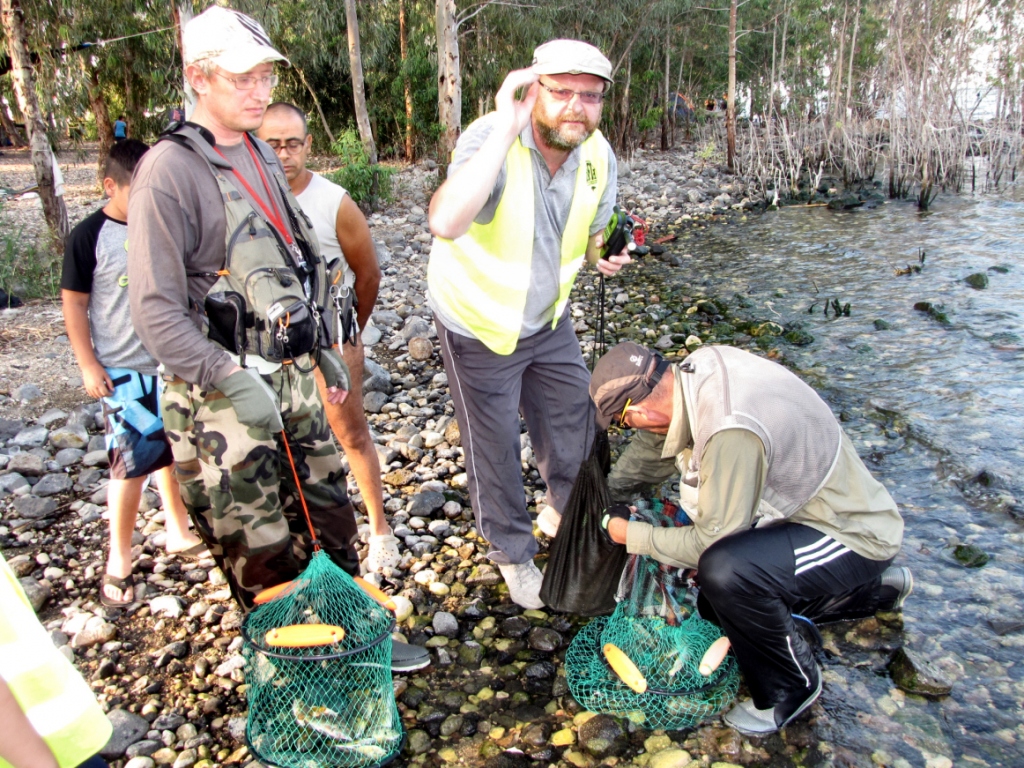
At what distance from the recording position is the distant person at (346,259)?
3.27 metres

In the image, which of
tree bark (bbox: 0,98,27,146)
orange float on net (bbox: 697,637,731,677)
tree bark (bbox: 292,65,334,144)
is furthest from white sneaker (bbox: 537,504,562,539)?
tree bark (bbox: 0,98,27,146)

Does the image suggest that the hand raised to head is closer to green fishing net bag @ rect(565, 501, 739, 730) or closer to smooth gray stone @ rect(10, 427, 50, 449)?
green fishing net bag @ rect(565, 501, 739, 730)

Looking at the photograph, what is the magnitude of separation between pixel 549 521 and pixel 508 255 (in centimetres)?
151

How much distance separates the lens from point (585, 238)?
3.17 meters

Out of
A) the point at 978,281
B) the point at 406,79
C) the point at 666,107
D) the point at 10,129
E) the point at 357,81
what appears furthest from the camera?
the point at 666,107

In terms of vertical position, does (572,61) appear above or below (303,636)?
above

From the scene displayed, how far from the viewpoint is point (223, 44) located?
2.29 meters

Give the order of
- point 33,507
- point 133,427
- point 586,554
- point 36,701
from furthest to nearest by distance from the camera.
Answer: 1. point 33,507
2. point 133,427
3. point 586,554
4. point 36,701

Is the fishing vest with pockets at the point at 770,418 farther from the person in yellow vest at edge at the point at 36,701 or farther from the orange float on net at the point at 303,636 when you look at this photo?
the person in yellow vest at edge at the point at 36,701

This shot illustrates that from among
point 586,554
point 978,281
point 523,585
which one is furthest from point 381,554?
point 978,281

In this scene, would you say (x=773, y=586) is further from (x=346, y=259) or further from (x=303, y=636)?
(x=346, y=259)

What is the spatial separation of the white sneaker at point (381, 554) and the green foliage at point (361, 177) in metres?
9.68

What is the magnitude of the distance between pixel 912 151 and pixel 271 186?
1641 cm

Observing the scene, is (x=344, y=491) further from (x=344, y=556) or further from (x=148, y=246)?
(x=148, y=246)
